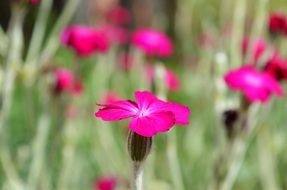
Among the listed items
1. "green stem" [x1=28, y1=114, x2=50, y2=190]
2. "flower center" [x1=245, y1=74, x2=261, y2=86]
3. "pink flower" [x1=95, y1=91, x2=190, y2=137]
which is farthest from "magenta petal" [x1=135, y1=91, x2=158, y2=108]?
"green stem" [x1=28, y1=114, x2=50, y2=190]

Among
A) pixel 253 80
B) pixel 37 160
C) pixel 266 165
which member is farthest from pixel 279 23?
pixel 37 160

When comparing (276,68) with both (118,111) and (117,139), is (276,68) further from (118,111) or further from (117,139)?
(117,139)

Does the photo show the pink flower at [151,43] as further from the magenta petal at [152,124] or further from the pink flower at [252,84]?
the magenta petal at [152,124]

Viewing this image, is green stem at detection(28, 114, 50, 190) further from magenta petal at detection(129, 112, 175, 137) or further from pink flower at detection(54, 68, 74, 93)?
magenta petal at detection(129, 112, 175, 137)

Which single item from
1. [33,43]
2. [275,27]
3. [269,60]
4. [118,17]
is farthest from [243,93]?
[118,17]

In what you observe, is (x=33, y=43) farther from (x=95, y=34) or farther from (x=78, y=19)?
(x=78, y=19)

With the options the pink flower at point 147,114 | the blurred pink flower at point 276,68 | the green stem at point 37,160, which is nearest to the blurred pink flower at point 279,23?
the blurred pink flower at point 276,68
